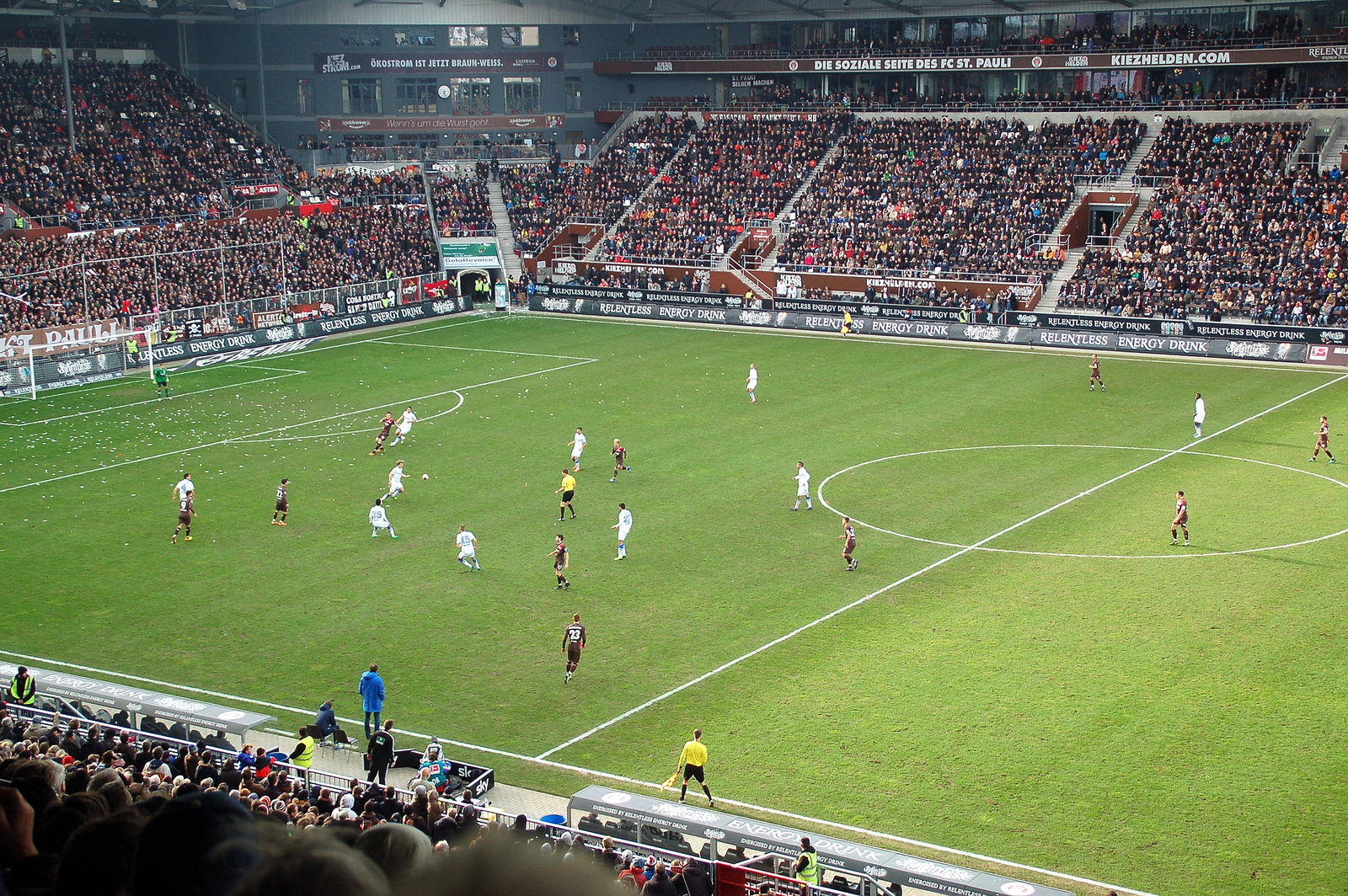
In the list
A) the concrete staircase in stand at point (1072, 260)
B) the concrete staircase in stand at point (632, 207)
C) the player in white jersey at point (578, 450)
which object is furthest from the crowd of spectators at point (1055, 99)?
the player in white jersey at point (578, 450)

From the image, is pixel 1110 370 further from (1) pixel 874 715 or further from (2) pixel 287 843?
(2) pixel 287 843

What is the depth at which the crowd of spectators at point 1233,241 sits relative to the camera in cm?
5931

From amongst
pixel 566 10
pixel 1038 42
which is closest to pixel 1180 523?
pixel 1038 42

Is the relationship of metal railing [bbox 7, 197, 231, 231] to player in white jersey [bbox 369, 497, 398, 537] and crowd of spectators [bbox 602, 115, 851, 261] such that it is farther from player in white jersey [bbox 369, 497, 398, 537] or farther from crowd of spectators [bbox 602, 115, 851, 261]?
player in white jersey [bbox 369, 497, 398, 537]

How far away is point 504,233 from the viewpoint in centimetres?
8412

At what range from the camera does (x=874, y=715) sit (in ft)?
74.1

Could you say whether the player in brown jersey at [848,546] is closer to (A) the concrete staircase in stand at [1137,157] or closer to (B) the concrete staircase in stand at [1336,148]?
(A) the concrete staircase in stand at [1137,157]

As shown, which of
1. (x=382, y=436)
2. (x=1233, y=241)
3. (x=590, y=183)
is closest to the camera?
(x=382, y=436)

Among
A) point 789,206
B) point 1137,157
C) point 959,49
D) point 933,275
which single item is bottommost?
point 933,275

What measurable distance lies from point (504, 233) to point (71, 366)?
33.8 m

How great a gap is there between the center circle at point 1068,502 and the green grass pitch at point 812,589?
13cm

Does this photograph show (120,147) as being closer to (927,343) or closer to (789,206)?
(789,206)

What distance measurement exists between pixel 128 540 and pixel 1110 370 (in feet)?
130

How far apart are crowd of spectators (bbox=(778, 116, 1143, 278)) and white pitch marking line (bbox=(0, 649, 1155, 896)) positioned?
51843mm
